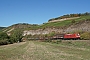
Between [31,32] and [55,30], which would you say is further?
[31,32]

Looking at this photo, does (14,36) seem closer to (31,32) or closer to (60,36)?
(60,36)

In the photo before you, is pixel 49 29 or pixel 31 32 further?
pixel 31 32

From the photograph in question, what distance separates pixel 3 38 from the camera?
252 feet

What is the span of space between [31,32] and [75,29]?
3910cm

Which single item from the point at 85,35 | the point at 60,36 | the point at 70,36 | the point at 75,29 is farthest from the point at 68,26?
the point at 85,35

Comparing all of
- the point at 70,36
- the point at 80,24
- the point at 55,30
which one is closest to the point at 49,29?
the point at 55,30

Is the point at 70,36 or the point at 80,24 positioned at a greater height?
the point at 80,24

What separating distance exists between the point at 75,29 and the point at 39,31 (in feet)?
100

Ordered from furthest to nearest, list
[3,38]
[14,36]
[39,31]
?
1. [39,31]
2. [14,36]
3. [3,38]

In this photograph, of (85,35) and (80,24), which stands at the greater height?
(80,24)

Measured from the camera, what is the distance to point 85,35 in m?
70.2

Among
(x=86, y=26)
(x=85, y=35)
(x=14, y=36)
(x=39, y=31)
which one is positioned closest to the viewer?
(x=85, y=35)

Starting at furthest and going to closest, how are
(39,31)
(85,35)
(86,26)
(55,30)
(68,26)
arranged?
(39,31)
(55,30)
(68,26)
(86,26)
(85,35)

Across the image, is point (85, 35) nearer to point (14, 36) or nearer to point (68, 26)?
point (68, 26)
